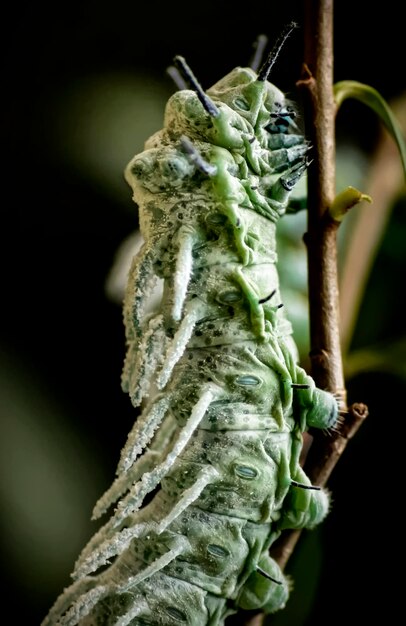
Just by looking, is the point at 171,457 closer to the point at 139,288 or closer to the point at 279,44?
the point at 139,288

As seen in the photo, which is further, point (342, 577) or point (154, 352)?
point (342, 577)

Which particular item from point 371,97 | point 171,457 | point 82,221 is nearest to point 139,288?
point 171,457

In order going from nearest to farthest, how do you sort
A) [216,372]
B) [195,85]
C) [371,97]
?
1. [195,85]
2. [216,372]
3. [371,97]

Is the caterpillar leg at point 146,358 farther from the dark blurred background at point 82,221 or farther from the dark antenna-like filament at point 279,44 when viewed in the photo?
the dark blurred background at point 82,221

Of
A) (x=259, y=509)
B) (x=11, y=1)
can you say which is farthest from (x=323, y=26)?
(x=11, y=1)

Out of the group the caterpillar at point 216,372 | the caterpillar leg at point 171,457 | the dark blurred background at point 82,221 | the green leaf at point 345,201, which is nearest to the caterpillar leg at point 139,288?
the caterpillar at point 216,372

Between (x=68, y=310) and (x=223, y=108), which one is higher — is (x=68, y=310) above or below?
below

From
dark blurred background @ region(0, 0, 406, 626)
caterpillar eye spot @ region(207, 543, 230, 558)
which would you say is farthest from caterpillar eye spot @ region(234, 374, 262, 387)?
dark blurred background @ region(0, 0, 406, 626)

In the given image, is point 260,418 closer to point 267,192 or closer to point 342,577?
point 267,192
